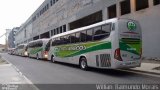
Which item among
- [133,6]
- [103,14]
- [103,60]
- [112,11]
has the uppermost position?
[112,11]

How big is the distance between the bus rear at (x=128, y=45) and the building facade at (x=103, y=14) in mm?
7323

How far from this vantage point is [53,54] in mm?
27438

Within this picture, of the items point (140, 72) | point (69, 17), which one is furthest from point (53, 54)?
point (69, 17)

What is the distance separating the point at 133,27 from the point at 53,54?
42.6 feet

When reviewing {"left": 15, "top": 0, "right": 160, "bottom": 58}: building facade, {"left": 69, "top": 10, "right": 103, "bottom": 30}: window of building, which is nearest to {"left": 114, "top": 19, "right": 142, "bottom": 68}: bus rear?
{"left": 15, "top": 0, "right": 160, "bottom": 58}: building facade

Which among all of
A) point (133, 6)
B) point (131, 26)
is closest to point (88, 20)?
point (133, 6)

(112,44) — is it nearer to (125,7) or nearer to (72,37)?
(72,37)

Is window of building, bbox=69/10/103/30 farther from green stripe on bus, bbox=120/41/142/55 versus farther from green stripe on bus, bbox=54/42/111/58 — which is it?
green stripe on bus, bbox=120/41/142/55

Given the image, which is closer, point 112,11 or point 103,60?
point 103,60

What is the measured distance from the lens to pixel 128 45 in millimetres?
15531

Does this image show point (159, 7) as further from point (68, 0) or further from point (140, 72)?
point (68, 0)

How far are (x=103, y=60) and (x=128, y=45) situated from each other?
175cm

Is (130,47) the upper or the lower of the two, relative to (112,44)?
lower

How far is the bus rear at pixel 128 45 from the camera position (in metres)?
15.2
